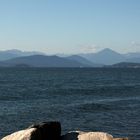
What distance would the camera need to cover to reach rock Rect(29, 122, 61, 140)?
22.0 m

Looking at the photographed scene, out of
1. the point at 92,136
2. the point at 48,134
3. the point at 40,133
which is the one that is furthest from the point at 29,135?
the point at 92,136

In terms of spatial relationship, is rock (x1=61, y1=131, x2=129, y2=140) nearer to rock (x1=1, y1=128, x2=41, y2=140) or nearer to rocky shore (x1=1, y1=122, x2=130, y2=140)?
rocky shore (x1=1, y1=122, x2=130, y2=140)

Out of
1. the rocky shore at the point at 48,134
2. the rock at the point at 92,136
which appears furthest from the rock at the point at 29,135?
the rock at the point at 92,136

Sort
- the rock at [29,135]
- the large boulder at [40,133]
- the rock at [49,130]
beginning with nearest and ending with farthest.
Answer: the rock at [29,135]
the large boulder at [40,133]
the rock at [49,130]

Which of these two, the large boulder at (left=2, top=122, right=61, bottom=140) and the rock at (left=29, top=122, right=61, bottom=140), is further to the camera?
the rock at (left=29, top=122, right=61, bottom=140)

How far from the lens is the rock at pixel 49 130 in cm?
2205

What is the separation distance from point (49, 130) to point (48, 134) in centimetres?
21

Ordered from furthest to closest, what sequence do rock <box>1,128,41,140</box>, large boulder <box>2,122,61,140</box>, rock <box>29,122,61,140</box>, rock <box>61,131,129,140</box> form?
rock <box>29,122,61,140</box> → rock <box>61,131,129,140</box> → large boulder <box>2,122,61,140</box> → rock <box>1,128,41,140</box>

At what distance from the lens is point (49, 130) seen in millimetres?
22516

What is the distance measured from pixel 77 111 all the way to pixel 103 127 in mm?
14142

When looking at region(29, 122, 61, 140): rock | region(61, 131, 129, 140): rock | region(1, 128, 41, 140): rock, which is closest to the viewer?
region(1, 128, 41, 140): rock

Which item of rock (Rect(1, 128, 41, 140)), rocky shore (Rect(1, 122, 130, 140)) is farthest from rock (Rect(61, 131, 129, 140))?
rock (Rect(1, 128, 41, 140))

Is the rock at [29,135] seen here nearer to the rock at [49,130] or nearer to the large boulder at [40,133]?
the large boulder at [40,133]

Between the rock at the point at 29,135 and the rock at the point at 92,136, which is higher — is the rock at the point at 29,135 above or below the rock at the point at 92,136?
above
